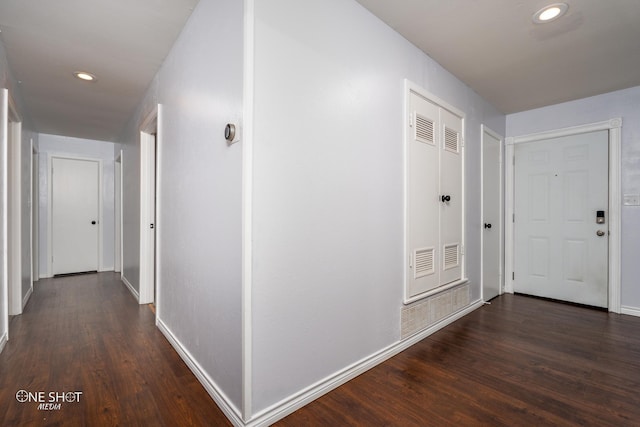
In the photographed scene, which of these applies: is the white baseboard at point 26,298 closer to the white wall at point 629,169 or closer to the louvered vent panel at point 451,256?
the louvered vent panel at point 451,256

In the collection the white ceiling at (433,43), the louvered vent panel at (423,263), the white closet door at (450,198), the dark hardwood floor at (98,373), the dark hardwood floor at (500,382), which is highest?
the white ceiling at (433,43)

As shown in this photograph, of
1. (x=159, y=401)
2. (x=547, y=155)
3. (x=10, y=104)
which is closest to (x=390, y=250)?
(x=159, y=401)

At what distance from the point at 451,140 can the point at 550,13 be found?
3.73 feet

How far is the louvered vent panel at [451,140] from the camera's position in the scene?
2860 mm

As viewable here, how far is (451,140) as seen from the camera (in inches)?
115

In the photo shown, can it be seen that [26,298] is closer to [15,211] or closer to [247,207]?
[15,211]

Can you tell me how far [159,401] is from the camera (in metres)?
1.68

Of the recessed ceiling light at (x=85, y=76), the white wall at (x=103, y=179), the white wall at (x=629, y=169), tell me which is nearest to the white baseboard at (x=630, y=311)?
the white wall at (x=629, y=169)

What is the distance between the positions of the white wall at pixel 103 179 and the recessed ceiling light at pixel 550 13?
651 centimetres

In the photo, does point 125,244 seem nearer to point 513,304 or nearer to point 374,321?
point 374,321

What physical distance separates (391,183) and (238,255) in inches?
50.5

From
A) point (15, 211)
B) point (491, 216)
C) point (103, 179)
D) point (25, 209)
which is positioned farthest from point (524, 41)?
point (103, 179)

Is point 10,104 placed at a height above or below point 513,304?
above

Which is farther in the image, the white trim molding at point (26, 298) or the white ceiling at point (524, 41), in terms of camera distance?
the white trim molding at point (26, 298)
